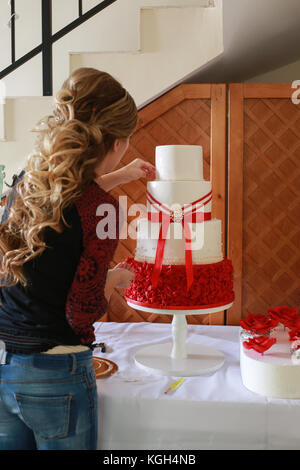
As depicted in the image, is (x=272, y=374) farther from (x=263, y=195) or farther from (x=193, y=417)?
(x=263, y=195)

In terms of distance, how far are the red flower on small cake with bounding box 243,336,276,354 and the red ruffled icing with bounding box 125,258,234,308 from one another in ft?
0.53

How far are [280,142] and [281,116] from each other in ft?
0.40

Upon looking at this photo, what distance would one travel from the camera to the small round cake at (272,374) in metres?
1.33

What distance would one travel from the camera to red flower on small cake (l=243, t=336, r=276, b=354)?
140 centimetres

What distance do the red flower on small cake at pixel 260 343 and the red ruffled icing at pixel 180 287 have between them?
16cm

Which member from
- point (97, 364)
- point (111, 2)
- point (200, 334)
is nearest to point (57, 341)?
point (97, 364)

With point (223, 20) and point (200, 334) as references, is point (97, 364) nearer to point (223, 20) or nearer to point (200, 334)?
point (200, 334)

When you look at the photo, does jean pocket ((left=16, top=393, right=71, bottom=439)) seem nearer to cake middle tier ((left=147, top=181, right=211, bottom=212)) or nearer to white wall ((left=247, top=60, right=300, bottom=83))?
cake middle tier ((left=147, top=181, right=211, bottom=212))

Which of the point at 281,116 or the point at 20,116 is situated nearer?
the point at 20,116

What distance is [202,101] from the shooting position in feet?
7.02

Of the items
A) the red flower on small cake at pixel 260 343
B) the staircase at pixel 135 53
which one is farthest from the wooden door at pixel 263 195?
the red flower on small cake at pixel 260 343

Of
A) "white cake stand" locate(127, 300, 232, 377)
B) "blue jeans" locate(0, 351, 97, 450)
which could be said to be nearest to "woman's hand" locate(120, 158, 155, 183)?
"white cake stand" locate(127, 300, 232, 377)

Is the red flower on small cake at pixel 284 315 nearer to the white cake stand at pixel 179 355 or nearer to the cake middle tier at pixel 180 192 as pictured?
the white cake stand at pixel 179 355

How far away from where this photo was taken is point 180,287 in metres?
1.48
